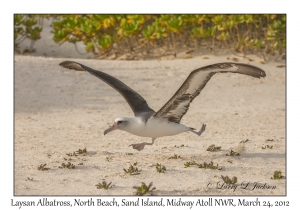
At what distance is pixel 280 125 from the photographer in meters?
10.8

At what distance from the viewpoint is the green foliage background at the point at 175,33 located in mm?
16297

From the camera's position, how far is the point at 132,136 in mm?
9891

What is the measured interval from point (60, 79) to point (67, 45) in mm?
7652

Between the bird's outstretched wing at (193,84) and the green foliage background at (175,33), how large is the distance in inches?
364

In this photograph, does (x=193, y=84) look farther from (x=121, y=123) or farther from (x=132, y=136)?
(x=132, y=136)

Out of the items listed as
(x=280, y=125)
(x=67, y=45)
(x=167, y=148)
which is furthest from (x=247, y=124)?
(x=67, y=45)

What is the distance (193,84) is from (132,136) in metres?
3.36

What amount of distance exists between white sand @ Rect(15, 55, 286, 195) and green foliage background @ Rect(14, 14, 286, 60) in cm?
94

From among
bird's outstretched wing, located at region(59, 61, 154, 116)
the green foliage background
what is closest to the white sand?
bird's outstretched wing, located at region(59, 61, 154, 116)

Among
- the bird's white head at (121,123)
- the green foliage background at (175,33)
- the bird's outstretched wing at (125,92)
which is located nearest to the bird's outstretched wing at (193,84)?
the bird's white head at (121,123)

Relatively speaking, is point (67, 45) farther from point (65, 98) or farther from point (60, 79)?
point (65, 98)

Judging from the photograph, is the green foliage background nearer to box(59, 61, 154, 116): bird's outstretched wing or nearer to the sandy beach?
the sandy beach

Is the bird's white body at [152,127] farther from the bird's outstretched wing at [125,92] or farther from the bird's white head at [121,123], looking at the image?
the bird's outstretched wing at [125,92]

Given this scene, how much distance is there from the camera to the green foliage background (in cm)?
1630
